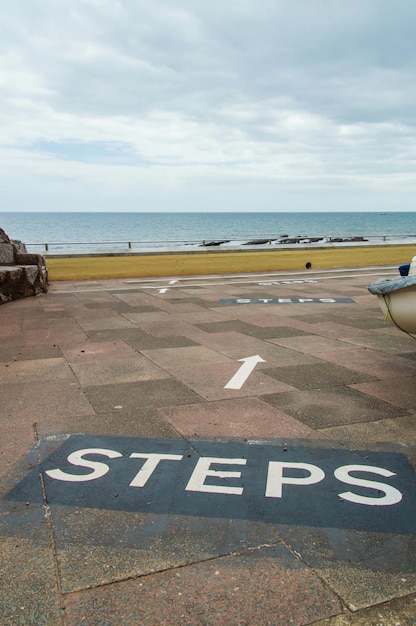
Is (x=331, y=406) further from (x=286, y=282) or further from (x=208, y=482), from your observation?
(x=286, y=282)

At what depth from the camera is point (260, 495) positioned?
141 inches

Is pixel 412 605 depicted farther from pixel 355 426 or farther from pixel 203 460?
pixel 355 426

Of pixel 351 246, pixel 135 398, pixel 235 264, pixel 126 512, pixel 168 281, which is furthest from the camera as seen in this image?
pixel 351 246

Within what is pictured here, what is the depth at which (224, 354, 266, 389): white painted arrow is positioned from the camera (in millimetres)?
6010

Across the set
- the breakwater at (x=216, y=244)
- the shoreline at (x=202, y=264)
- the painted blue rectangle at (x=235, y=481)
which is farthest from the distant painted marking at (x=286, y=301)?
the breakwater at (x=216, y=244)

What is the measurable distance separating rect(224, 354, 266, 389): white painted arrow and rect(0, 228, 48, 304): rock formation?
729 centimetres

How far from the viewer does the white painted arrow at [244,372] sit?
6010mm

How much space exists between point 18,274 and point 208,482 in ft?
34.0

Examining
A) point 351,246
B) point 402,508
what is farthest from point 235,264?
point 402,508

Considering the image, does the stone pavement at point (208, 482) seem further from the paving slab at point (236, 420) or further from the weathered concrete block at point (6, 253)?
the weathered concrete block at point (6, 253)

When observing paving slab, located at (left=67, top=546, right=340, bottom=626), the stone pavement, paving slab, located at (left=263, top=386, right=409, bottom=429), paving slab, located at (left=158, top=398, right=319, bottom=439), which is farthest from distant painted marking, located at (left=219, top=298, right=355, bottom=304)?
paving slab, located at (left=67, top=546, right=340, bottom=626)

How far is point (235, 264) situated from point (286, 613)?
17.9 m

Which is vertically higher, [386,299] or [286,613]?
[386,299]

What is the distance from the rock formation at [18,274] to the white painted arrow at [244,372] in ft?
23.9
